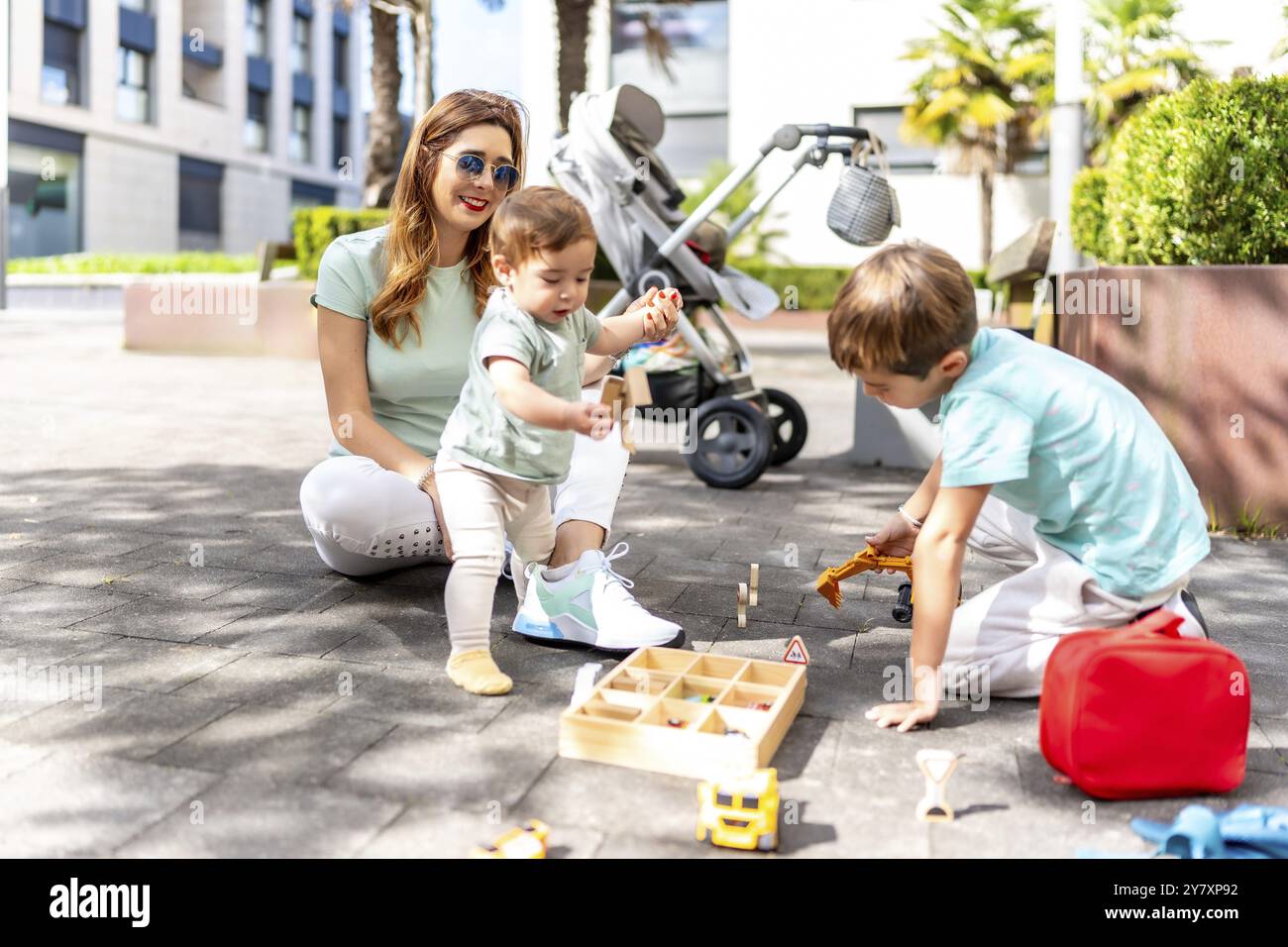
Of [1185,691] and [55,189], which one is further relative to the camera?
[55,189]

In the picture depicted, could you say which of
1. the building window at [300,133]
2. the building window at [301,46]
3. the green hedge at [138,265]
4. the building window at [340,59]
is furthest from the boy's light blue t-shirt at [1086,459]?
the building window at [340,59]

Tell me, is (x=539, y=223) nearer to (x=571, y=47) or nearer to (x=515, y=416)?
(x=515, y=416)

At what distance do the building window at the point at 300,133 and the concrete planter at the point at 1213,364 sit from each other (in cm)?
3646

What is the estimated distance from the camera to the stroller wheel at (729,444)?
5527 mm

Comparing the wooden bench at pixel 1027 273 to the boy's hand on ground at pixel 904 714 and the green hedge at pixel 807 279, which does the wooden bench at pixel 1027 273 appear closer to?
the boy's hand on ground at pixel 904 714

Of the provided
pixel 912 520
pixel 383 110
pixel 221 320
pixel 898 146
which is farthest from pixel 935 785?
pixel 898 146

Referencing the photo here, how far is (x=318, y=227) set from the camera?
13.6 m

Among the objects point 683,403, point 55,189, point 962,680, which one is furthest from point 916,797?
point 55,189

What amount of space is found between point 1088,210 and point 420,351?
529 centimetres

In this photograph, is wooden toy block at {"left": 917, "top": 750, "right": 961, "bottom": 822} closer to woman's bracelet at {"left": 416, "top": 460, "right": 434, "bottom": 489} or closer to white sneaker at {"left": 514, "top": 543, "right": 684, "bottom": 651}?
white sneaker at {"left": 514, "top": 543, "right": 684, "bottom": 651}

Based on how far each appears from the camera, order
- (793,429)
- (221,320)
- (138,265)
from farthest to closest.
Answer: (138,265), (221,320), (793,429)
